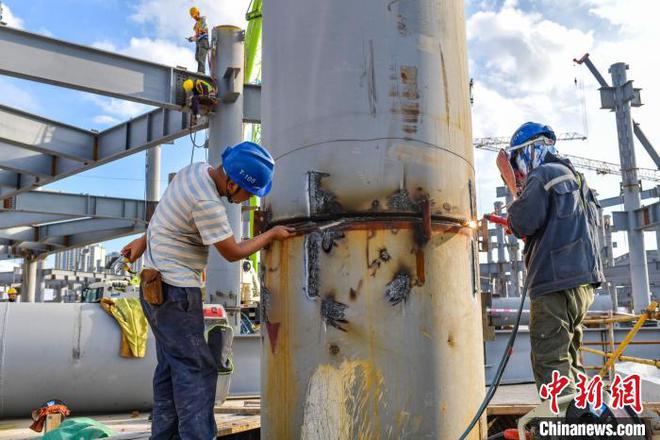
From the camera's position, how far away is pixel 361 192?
2551 mm

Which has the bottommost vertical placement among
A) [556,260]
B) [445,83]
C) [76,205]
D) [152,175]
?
[556,260]

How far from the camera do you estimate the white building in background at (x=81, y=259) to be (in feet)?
177

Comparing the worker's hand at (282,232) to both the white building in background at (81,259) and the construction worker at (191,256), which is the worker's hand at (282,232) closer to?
the construction worker at (191,256)

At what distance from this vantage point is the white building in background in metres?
54.0

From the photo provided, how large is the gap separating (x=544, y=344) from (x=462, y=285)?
0.52 metres

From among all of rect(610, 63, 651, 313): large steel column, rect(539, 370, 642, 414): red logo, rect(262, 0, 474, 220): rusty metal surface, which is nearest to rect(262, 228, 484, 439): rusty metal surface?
rect(262, 0, 474, 220): rusty metal surface

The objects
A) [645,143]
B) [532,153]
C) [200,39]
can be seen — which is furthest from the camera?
[645,143]

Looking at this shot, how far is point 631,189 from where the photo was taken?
19.4 meters

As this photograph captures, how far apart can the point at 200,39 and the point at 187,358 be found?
343 inches

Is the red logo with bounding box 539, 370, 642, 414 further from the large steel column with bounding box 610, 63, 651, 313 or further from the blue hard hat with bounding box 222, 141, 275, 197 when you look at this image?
the large steel column with bounding box 610, 63, 651, 313

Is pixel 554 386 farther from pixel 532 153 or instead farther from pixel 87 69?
pixel 87 69

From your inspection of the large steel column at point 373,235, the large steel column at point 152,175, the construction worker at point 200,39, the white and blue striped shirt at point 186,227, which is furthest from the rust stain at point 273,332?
the large steel column at point 152,175

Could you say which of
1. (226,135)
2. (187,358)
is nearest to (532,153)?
(187,358)

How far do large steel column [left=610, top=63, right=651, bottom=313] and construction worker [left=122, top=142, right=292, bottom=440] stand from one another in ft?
63.5
